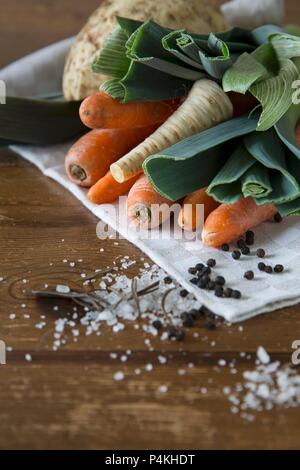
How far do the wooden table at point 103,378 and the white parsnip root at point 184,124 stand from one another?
138mm

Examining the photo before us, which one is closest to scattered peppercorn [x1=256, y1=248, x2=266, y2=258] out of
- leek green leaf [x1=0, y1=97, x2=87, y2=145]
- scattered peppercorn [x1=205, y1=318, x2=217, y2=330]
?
scattered peppercorn [x1=205, y1=318, x2=217, y2=330]

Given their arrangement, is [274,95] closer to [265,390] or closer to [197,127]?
[197,127]

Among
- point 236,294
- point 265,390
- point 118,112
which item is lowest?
point 265,390

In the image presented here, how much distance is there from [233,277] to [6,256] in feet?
1.35

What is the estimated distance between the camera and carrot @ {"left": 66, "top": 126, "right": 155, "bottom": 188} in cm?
165

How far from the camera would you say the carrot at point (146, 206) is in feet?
4.95

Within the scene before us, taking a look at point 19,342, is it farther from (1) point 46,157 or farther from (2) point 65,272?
(1) point 46,157

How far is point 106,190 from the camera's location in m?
1.60

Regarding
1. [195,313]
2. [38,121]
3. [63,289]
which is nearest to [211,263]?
[195,313]

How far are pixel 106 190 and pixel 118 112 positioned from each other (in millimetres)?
155

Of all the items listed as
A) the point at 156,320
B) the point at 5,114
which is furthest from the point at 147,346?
the point at 5,114

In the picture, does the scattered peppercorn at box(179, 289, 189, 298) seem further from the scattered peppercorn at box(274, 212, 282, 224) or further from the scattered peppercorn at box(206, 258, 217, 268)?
the scattered peppercorn at box(274, 212, 282, 224)

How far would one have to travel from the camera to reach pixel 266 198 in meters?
1.43
